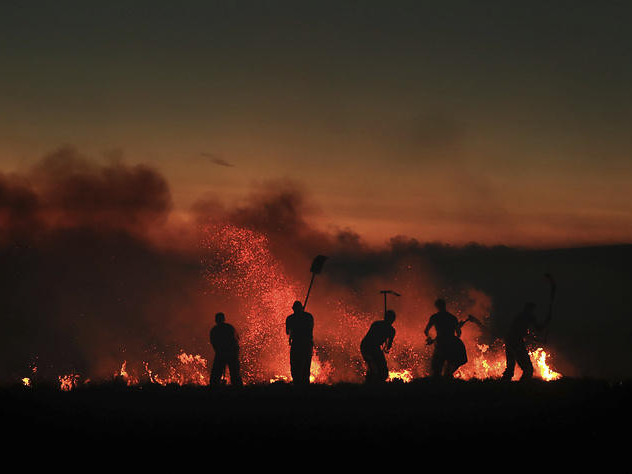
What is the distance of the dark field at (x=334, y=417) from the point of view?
14281 mm

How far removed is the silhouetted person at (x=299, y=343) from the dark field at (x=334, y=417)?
298 centimetres

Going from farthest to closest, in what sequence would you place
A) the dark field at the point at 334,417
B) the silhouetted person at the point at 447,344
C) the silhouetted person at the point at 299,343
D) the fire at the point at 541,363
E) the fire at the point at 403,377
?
the fire at the point at 541,363, the silhouetted person at the point at 299,343, the silhouetted person at the point at 447,344, the fire at the point at 403,377, the dark field at the point at 334,417

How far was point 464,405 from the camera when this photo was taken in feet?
58.9

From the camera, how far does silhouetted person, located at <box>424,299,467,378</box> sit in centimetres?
2383

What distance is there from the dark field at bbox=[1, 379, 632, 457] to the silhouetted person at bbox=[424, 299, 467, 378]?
269 centimetres

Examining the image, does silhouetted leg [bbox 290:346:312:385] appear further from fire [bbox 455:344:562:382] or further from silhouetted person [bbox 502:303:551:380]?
silhouetted person [bbox 502:303:551:380]

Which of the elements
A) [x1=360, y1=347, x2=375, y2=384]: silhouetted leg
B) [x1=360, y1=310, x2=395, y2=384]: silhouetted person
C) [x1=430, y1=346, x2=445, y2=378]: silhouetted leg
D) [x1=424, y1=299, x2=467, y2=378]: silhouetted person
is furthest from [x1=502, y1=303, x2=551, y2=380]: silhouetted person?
[x1=360, y1=347, x2=375, y2=384]: silhouetted leg

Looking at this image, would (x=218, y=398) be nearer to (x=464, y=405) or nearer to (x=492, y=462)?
(x=464, y=405)

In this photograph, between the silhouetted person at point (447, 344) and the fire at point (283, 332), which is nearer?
the silhouetted person at point (447, 344)

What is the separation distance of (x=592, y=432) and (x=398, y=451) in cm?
339

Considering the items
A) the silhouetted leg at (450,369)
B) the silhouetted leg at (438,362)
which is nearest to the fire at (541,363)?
the silhouetted leg at (450,369)

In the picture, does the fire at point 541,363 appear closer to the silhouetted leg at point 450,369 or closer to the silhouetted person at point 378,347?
the silhouetted leg at point 450,369

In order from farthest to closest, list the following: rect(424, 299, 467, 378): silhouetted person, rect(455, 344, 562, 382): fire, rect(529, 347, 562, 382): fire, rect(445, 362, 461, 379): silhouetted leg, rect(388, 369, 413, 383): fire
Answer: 1. rect(529, 347, 562, 382): fire
2. rect(455, 344, 562, 382): fire
3. rect(445, 362, 461, 379): silhouetted leg
4. rect(424, 299, 467, 378): silhouetted person
5. rect(388, 369, 413, 383): fire

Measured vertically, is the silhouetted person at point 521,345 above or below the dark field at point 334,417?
above
